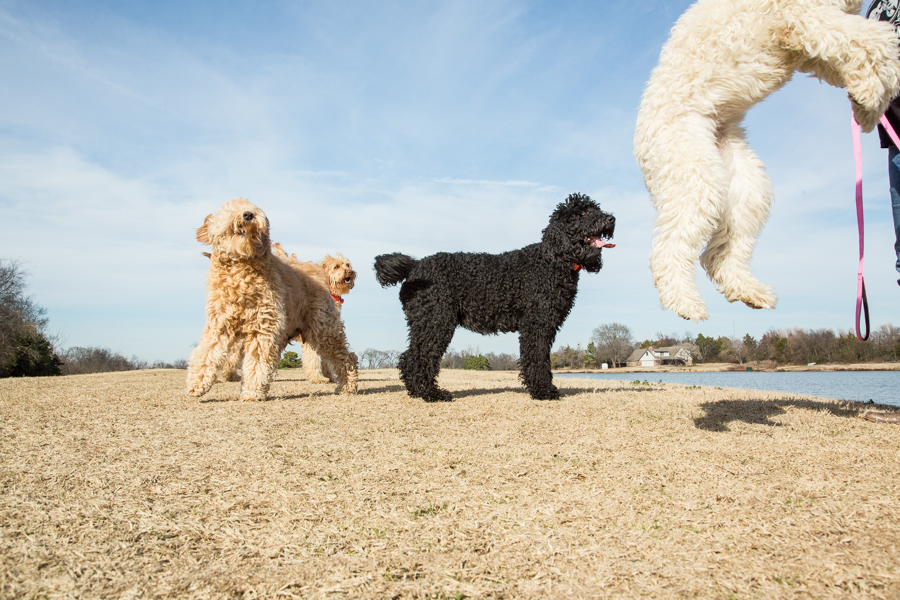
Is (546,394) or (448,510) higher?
(546,394)

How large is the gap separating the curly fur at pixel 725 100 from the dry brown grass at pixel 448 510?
1036 mm

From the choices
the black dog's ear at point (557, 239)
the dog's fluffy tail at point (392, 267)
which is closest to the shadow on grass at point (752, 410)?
the black dog's ear at point (557, 239)

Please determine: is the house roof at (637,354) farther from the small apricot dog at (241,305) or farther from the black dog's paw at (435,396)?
the small apricot dog at (241,305)

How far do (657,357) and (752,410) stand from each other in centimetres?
3664

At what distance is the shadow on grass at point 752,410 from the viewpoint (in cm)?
441

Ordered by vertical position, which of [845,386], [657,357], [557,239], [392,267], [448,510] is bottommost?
[657,357]

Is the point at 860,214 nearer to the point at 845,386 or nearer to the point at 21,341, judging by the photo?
the point at 845,386

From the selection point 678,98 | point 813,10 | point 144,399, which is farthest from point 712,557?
point 144,399

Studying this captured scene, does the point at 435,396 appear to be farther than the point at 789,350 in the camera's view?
No

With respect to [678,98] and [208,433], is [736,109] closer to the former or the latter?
[678,98]

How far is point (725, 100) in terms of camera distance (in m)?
2.83

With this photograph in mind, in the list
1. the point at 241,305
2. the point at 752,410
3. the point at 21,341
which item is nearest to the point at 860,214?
the point at 752,410

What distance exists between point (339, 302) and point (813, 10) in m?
6.87

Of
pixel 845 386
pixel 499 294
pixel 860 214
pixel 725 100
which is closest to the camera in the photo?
pixel 725 100
